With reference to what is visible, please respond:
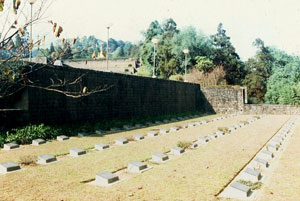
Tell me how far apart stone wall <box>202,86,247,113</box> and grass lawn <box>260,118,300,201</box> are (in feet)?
61.5

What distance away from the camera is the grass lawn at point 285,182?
13.6ft

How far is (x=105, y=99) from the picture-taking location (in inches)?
530

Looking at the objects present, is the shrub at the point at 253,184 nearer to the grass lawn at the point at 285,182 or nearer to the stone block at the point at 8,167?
the grass lawn at the point at 285,182

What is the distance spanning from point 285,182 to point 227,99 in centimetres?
2131

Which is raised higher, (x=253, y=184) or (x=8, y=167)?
(x=8, y=167)

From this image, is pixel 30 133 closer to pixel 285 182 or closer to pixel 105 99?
pixel 105 99

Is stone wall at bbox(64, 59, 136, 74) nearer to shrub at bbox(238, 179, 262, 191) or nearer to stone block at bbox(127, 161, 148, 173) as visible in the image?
stone block at bbox(127, 161, 148, 173)

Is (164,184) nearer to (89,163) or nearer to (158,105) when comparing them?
(89,163)

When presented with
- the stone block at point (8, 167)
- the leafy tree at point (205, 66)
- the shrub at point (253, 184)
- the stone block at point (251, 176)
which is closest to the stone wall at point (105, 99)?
the stone block at point (8, 167)

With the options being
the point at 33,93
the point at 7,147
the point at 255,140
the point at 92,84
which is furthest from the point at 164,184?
the point at 92,84

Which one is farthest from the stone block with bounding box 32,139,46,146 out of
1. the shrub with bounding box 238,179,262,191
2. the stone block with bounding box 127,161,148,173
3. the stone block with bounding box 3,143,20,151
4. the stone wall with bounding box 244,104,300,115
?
the stone wall with bounding box 244,104,300,115

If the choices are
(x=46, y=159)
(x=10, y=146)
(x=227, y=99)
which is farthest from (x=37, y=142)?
(x=227, y=99)

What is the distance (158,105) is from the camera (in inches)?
736

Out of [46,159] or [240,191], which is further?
[46,159]
